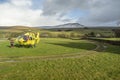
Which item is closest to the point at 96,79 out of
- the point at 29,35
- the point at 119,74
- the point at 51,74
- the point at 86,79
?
the point at 86,79

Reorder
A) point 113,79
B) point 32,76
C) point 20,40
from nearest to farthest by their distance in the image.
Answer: point 113,79
point 32,76
point 20,40

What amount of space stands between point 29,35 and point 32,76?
23.5 metres

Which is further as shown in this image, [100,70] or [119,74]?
[100,70]

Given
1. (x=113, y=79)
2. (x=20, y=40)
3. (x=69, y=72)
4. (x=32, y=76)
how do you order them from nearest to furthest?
1. (x=113, y=79)
2. (x=32, y=76)
3. (x=69, y=72)
4. (x=20, y=40)

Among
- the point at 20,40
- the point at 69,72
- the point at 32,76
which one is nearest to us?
the point at 32,76

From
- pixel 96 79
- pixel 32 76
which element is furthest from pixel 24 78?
pixel 96 79

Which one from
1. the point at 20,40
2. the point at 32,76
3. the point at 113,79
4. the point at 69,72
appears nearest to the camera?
the point at 113,79

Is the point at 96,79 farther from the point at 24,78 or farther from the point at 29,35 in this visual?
the point at 29,35

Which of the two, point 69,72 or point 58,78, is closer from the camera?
point 58,78

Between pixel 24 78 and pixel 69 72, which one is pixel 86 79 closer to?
pixel 69 72

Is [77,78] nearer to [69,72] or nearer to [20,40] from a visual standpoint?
[69,72]

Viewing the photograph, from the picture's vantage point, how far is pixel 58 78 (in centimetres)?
1367

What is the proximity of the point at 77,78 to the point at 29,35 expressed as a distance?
25.1 m

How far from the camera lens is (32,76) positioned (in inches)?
565
